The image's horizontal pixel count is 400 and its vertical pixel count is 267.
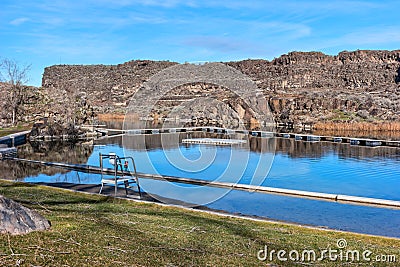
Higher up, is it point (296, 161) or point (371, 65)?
point (371, 65)

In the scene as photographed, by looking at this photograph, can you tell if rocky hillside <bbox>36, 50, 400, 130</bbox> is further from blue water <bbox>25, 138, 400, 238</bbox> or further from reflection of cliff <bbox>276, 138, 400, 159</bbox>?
blue water <bbox>25, 138, 400, 238</bbox>

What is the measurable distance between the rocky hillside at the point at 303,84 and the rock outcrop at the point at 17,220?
4618 centimetres

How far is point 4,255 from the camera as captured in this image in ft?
16.5

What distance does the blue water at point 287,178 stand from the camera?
12406 mm

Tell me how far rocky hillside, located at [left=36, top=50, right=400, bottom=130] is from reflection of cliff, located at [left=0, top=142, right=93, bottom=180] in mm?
19860

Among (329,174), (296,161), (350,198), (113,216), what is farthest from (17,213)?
(296,161)

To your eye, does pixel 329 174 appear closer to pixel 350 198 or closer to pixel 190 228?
pixel 350 198

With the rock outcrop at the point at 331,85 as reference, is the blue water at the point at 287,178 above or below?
below

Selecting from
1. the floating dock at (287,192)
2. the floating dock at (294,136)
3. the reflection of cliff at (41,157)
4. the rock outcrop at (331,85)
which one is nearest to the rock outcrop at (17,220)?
the floating dock at (287,192)

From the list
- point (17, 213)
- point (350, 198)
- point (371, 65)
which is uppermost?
point (371, 65)

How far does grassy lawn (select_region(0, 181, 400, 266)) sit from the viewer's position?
534 cm

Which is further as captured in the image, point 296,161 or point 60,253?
point 296,161

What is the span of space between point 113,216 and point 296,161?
18.5 meters

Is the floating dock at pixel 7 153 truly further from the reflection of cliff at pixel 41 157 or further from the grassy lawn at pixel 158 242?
the grassy lawn at pixel 158 242
